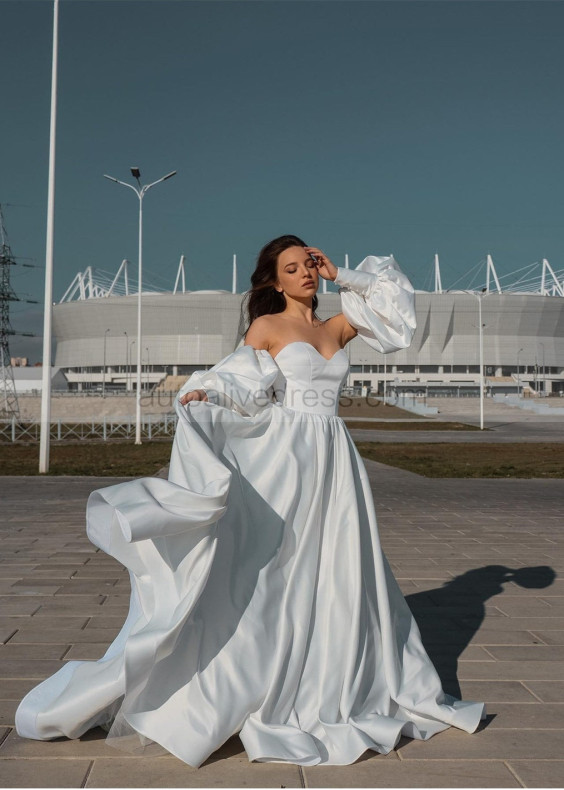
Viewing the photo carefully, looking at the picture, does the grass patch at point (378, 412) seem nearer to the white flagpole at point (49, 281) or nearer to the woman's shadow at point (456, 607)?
the white flagpole at point (49, 281)

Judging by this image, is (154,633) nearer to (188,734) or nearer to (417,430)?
(188,734)

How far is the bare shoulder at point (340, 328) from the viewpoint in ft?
12.8

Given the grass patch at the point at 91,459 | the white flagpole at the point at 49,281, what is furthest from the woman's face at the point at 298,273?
the white flagpole at the point at 49,281

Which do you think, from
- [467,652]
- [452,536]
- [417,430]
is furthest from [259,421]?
[417,430]

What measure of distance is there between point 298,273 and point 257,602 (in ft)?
4.92

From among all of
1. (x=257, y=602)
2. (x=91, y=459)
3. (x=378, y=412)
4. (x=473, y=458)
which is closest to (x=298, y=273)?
(x=257, y=602)

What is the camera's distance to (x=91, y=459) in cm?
2167

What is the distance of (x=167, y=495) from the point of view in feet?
10.1

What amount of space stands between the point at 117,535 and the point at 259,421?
0.77 m

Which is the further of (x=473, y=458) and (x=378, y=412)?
(x=378, y=412)

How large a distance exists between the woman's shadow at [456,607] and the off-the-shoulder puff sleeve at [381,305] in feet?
5.66

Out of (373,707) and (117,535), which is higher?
(117,535)

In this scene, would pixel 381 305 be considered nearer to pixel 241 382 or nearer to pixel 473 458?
pixel 241 382

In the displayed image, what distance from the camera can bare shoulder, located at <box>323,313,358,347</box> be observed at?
3.90 meters
